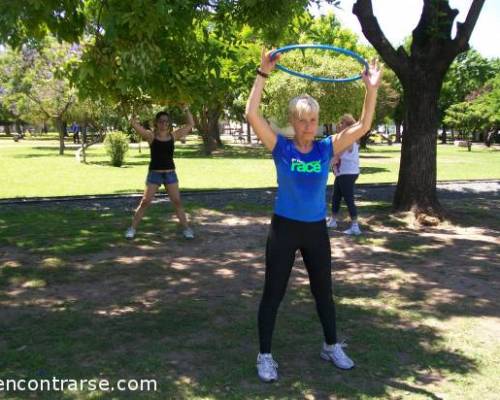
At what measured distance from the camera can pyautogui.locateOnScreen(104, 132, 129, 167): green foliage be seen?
79.8 ft

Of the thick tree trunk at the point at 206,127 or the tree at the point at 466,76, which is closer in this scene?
the thick tree trunk at the point at 206,127

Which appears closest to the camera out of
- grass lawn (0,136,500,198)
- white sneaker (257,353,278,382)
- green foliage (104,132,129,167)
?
white sneaker (257,353,278,382)

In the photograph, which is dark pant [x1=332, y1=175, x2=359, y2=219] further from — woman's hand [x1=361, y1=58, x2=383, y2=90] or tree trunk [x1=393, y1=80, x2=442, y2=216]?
woman's hand [x1=361, y1=58, x2=383, y2=90]

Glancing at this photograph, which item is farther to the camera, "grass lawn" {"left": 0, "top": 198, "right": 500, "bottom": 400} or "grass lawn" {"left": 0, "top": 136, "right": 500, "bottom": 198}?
"grass lawn" {"left": 0, "top": 136, "right": 500, "bottom": 198}

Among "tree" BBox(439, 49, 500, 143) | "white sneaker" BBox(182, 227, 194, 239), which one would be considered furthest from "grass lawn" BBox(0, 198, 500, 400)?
"tree" BBox(439, 49, 500, 143)

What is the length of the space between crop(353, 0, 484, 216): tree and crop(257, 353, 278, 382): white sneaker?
671cm

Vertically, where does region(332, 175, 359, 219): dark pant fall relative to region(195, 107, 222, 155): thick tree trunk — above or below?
below

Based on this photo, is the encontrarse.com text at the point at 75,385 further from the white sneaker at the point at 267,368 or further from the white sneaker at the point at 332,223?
the white sneaker at the point at 332,223

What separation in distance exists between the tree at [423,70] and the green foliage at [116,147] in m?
16.2

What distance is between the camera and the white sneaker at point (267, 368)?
3.93 meters

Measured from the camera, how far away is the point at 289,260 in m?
3.94

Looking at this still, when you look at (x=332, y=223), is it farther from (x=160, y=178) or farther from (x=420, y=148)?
(x=160, y=178)

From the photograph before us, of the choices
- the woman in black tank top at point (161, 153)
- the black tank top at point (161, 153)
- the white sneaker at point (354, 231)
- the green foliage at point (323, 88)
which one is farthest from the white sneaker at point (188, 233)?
the green foliage at point (323, 88)

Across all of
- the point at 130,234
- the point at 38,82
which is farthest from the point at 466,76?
the point at 130,234
